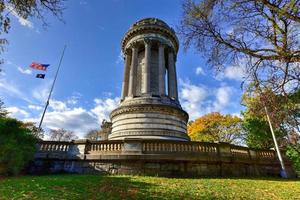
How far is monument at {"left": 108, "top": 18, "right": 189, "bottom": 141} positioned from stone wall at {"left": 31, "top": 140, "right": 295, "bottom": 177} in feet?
23.1

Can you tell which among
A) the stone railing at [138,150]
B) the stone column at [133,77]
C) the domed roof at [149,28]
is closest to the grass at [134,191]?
the stone railing at [138,150]

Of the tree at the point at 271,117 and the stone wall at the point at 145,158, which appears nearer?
the tree at the point at 271,117

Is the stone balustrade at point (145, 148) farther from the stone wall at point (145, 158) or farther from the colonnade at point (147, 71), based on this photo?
the colonnade at point (147, 71)

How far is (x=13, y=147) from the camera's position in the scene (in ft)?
33.7

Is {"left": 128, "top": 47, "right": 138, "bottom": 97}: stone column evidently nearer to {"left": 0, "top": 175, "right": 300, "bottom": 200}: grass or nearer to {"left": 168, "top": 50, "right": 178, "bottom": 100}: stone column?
{"left": 168, "top": 50, "right": 178, "bottom": 100}: stone column

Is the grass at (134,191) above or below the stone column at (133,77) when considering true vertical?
below

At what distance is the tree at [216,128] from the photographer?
43.7m

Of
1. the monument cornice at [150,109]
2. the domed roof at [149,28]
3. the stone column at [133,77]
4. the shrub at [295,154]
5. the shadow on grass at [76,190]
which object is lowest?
the shadow on grass at [76,190]

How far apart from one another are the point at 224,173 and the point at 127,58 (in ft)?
63.9

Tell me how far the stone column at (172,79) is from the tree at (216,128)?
78.9ft

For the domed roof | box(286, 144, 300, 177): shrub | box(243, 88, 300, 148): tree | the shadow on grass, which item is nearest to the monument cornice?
box(243, 88, 300, 148): tree

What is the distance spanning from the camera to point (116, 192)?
731 cm

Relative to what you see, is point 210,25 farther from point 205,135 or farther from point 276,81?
point 205,135

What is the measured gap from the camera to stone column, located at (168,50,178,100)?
79.8 feet
